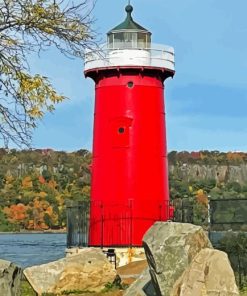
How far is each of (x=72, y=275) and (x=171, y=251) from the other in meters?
5.27

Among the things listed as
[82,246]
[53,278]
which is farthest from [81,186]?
[53,278]

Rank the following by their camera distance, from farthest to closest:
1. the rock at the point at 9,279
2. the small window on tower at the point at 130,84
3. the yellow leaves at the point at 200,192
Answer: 1. the yellow leaves at the point at 200,192
2. the small window on tower at the point at 130,84
3. the rock at the point at 9,279

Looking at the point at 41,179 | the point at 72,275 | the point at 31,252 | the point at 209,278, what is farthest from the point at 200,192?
the point at 209,278

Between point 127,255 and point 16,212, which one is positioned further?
point 16,212

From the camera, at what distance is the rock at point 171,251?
467 inches

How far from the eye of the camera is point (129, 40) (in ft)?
86.4

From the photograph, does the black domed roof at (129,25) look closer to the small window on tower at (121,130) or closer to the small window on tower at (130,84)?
the small window on tower at (130,84)

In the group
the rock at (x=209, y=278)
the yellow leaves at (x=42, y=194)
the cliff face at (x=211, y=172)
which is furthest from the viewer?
the yellow leaves at (x=42, y=194)

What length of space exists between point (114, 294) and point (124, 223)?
9271 millimetres

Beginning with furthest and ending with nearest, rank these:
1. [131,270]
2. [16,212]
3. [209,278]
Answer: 1. [16,212]
2. [131,270]
3. [209,278]

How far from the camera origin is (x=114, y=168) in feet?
84.3

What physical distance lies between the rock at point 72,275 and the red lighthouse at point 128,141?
8.19 m

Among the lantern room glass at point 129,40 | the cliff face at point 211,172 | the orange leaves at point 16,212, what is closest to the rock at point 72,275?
the lantern room glass at point 129,40

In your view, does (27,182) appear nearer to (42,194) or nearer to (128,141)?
(42,194)
